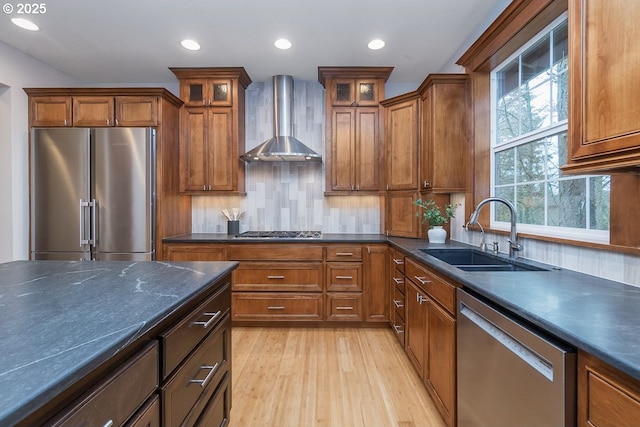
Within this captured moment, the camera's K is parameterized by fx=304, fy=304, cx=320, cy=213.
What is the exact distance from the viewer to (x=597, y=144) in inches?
42.5

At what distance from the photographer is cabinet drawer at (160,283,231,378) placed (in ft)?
3.30

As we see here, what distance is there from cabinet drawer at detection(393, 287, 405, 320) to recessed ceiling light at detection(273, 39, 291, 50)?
2.51 metres

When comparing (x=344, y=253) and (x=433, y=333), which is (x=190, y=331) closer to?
(x=433, y=333)

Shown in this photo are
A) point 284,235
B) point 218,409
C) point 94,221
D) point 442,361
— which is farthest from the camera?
point 284,235

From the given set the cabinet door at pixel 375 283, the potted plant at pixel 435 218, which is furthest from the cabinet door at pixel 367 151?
the cabinet door at pixel 375 283

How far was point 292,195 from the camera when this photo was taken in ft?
12.4

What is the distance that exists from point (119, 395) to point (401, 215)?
9.53ft

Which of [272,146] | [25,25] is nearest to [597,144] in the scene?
[272,146]

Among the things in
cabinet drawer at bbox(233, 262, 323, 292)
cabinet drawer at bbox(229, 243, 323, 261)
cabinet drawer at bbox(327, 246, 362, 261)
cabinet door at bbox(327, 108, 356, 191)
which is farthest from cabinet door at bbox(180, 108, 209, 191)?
cabinet drawer at bbox(327, 246, 362, 261)

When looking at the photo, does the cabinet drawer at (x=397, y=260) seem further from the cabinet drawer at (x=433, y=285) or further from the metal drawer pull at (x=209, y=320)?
the metal drawer pull at (x=209, y=320)

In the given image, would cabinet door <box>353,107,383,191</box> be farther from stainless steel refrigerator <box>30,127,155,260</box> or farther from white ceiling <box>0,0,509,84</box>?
stainless steel refrigerator <box>30,127,155,260</box>

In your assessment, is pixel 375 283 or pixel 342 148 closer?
→ pixel 375 283

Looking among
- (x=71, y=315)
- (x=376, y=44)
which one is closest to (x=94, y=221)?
(x=71, y=315)

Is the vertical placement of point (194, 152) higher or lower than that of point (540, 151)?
higher
